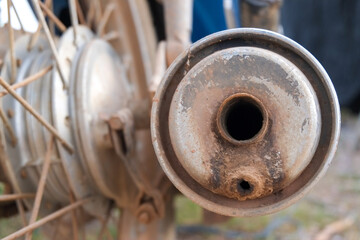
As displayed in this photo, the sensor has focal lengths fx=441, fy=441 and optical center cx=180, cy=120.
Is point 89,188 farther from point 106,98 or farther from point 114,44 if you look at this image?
point 114,44

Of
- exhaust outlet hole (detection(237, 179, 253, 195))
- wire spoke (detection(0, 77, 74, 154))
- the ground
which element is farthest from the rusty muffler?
the ground

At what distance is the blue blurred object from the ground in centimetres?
73

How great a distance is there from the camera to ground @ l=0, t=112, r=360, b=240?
1.84 meters

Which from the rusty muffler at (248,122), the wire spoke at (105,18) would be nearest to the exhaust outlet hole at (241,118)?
the rusty muffler at (248,122)

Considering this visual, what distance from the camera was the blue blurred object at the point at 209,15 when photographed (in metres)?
1.30

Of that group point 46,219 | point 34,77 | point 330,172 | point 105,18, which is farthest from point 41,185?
point 330,172

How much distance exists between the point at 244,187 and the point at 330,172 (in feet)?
7.28

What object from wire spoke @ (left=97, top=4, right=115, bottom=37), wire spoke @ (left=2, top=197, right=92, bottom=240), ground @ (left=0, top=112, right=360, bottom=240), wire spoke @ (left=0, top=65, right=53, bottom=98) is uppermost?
ground @ (left=0, top=112, right=360, bottom=240)

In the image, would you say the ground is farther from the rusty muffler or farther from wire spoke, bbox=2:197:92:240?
the rusty muffler

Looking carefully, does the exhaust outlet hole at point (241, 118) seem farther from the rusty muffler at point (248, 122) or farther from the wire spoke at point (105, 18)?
the wire spoke at point (105, 18)

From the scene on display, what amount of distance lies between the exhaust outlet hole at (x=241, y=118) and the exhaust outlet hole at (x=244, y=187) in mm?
51

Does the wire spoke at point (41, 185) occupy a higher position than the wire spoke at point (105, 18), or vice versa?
the wire spoke at point (105, 18)

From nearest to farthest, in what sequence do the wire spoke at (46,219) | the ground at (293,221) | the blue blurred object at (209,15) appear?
1. the wire spoke at (46,219)
2. the blue blurred object at (209,15)
3. the ground at (293,221)

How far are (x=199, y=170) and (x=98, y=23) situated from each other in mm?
697
